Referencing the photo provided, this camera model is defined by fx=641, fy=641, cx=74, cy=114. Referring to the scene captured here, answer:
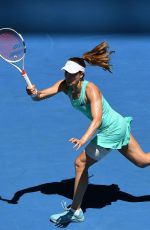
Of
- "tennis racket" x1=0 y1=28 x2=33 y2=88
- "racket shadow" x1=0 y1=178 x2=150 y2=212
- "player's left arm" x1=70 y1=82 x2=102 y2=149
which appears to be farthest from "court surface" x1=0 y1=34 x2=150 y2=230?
"tennis racket" x1=0 y1=28 x2=33 y2=88

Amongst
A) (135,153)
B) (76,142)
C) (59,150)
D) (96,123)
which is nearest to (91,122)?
(96,123)

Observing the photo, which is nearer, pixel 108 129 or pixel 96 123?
pixel 96 123

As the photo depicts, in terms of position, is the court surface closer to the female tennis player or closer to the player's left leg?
the female tennis player

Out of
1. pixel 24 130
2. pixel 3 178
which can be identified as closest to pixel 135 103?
pixel 24 130

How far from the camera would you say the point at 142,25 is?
34.1 ft

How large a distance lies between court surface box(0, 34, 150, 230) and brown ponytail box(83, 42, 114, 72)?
1367 mm

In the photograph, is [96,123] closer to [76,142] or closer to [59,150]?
[76,142]

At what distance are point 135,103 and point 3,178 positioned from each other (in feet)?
7.71

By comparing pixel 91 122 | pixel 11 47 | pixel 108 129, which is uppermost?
pixel 11 47

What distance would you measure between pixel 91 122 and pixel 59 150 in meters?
1.63

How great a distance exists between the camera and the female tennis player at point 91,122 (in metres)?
5.45

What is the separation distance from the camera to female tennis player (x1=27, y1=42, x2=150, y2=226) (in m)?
5.45

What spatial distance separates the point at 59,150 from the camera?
698 cm

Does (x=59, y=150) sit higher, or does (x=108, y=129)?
(x=108, y=129)
